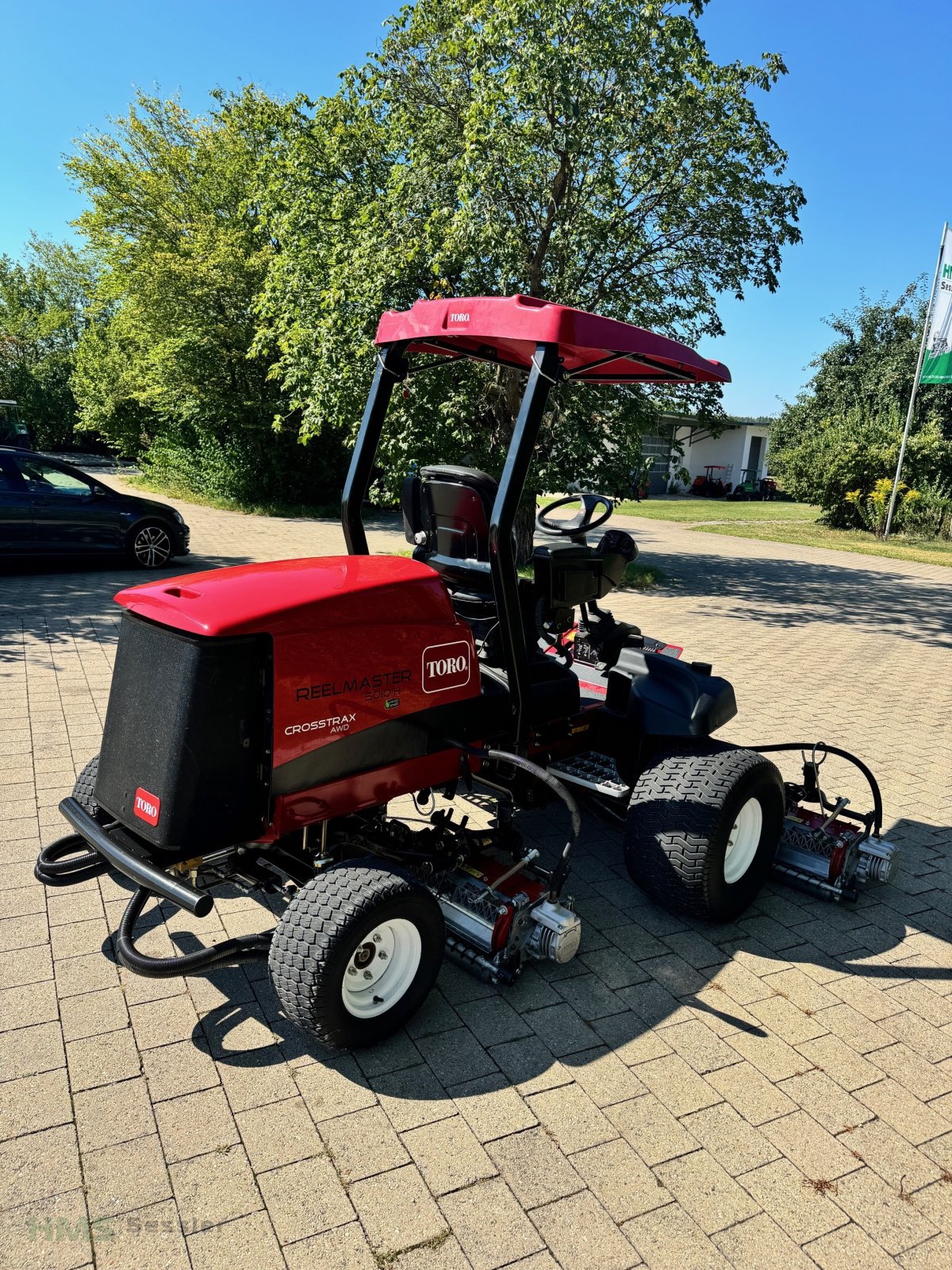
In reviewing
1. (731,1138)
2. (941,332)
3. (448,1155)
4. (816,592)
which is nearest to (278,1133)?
(448,1155)

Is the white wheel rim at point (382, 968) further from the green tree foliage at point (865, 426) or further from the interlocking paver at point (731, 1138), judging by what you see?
the green tree foliage at point (865, 426)

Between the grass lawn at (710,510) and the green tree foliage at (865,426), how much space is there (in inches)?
62.2

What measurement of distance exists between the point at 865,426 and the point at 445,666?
2310cm

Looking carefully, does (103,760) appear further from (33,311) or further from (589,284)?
(33,311)

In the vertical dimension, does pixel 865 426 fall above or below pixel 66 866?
above

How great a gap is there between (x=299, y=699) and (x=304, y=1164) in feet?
4.25

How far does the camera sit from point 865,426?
2319cm

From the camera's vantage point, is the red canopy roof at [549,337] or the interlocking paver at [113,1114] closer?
the interlocking paver at [113,1114]

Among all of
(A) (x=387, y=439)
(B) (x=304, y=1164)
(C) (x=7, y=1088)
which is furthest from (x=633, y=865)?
(A) (x=387, y=439)

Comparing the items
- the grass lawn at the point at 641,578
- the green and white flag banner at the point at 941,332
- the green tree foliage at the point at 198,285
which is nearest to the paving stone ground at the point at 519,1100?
the grass lawn at the point at 641,578

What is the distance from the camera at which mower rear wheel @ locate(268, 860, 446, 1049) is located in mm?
2629

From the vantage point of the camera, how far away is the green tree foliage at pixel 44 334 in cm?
3516

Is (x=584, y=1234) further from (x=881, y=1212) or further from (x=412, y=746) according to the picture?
(x=412, y=746)

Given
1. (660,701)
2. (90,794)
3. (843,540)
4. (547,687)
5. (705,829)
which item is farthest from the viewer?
(843,540)
